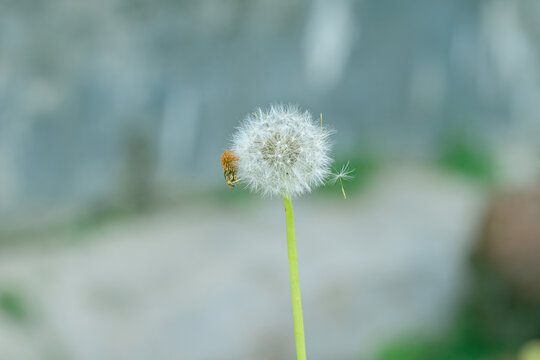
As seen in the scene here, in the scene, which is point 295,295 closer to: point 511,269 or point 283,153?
point 283,153

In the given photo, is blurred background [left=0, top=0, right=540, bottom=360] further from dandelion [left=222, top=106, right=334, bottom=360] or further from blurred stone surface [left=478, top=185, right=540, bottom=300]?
dandelion [left=222, top=106, right=334, bottom=360]

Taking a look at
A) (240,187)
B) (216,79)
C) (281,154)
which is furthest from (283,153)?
(216,79)

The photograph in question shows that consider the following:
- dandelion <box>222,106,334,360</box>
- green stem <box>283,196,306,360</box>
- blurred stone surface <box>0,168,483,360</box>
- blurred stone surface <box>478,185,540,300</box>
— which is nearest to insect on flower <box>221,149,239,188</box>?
dandelion <box>222,106,334,360</box>

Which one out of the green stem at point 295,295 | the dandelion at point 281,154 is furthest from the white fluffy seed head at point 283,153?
Answer: the green stem at point 295,295

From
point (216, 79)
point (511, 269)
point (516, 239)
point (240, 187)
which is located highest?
point (216, 79)

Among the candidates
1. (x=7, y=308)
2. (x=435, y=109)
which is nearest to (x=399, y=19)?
(x=435, y=109)

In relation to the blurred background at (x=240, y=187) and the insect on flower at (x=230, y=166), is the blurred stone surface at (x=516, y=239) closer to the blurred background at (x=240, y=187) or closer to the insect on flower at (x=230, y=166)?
the blurred background at (x=240, y=187)

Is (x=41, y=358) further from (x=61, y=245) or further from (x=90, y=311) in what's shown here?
(x=61, y=245)
